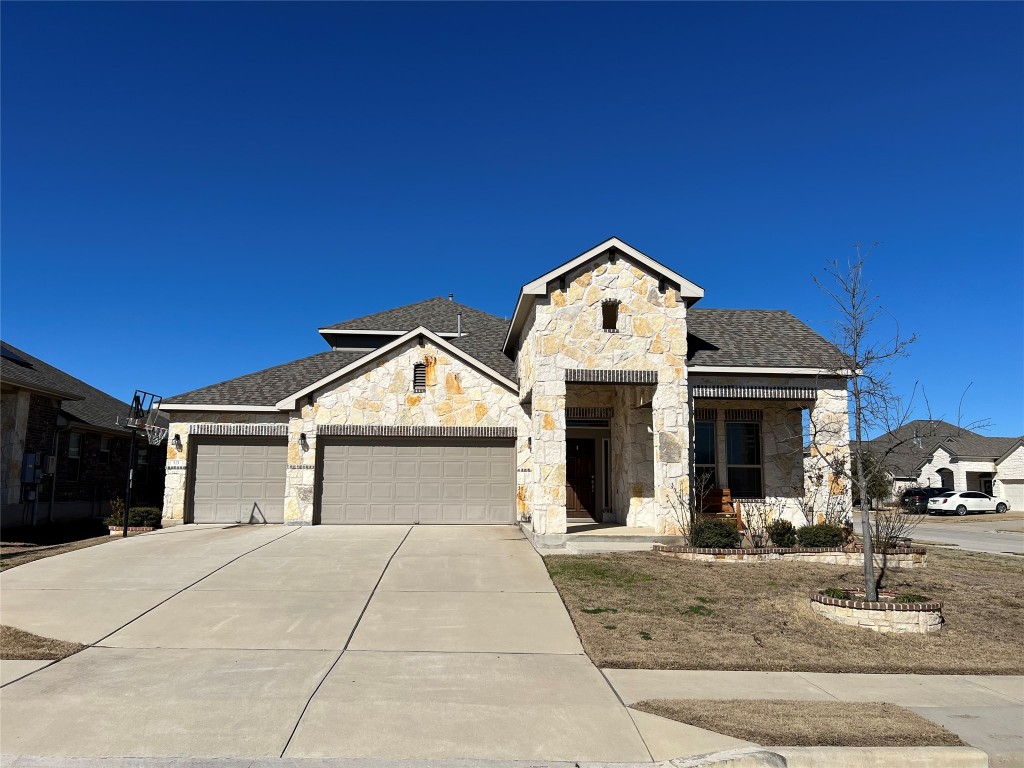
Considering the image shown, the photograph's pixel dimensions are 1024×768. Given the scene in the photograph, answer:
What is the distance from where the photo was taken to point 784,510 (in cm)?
1619

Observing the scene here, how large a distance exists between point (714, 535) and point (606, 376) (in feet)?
12.9

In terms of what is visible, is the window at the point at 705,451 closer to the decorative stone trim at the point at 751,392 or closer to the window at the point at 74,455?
the decorative stone trim at the point at 751,392

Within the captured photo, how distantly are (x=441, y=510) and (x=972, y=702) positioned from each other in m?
12.6

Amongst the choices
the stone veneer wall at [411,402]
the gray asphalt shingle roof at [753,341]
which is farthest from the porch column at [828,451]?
the stone veneer wall at [411,402]

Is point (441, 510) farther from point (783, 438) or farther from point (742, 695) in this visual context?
Result: point (742, 695)

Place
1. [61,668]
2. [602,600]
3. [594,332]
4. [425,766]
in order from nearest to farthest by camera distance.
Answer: [425,766]
[61,668]
[602,600]
[594,332]

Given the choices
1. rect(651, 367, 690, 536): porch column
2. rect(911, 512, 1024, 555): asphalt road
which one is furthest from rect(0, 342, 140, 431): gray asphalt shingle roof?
rect(911, 512, 1024, 555): asphalt road

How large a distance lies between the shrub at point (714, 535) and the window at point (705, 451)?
319 cm

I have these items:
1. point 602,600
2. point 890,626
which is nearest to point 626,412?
point 602,600

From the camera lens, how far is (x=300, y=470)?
666 inches

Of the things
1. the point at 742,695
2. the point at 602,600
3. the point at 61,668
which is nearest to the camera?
the point at 742,695

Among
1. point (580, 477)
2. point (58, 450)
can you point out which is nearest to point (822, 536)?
point (580, 477)

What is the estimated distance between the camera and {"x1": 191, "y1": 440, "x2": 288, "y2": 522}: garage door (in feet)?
59.4

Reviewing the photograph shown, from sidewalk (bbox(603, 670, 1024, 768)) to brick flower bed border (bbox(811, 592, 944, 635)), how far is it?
1474 millimetres
